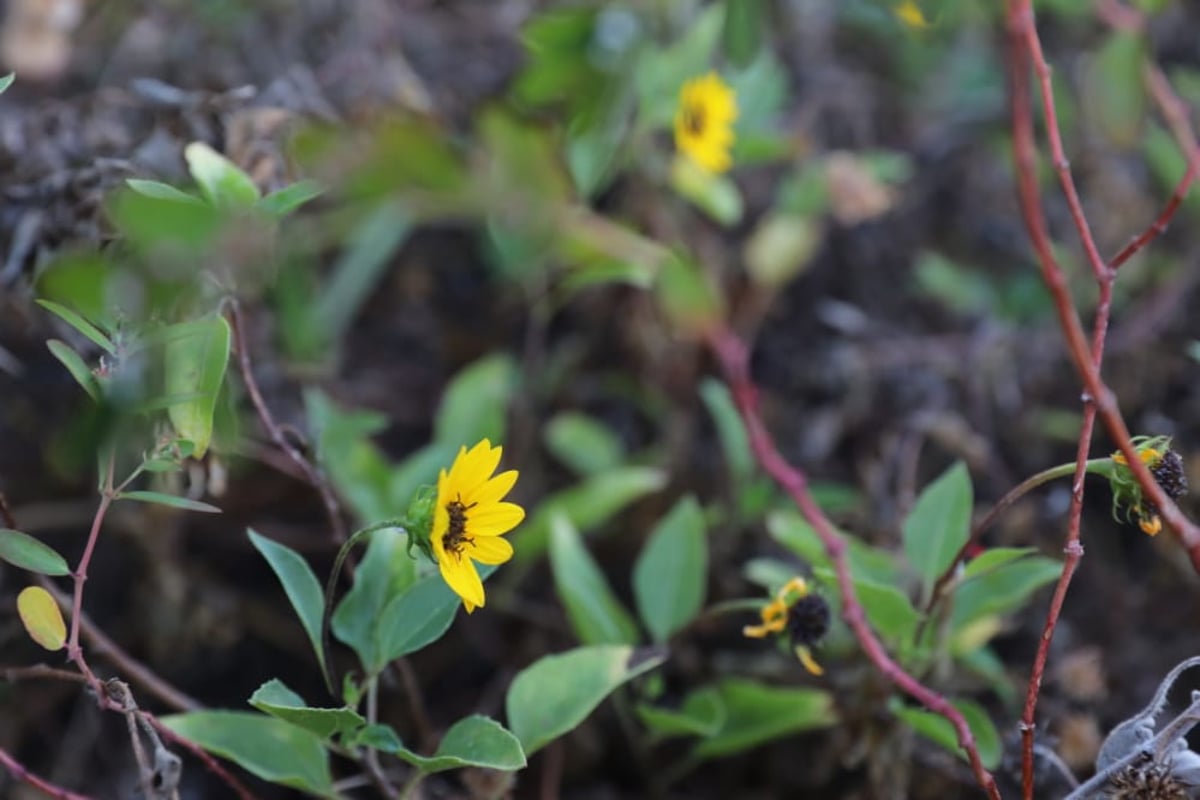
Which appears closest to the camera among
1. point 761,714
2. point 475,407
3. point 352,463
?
point 761,714

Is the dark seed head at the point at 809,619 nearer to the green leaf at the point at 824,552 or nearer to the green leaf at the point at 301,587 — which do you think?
the green leaf at the point at 824,552

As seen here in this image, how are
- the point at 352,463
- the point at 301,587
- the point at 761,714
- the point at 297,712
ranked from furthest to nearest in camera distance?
1. the point at 352,463
2. the point at 761,714
3. the point at 301,587
4. the point at 297,712

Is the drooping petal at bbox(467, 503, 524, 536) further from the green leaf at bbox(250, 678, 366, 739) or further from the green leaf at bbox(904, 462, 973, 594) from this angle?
the green leaf at bbox(904, 462, 973, 594)

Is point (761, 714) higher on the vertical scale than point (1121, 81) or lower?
lower

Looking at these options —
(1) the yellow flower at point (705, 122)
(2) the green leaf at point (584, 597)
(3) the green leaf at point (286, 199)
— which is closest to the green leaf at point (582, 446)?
(2) the green leaf at point (584, 597)

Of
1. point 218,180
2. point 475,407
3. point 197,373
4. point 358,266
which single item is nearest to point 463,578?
point 197,373

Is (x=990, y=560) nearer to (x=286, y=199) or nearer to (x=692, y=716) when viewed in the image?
(x=692, y=716)

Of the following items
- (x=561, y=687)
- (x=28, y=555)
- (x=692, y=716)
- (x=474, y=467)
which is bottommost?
(x=692, y=716)

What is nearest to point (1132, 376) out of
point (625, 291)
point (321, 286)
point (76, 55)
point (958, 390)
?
point (958, 390)
